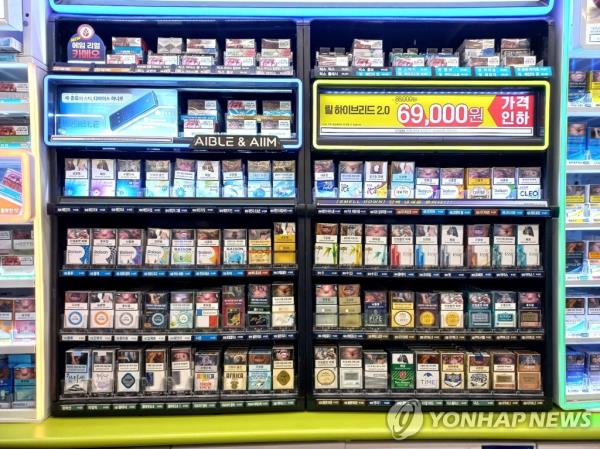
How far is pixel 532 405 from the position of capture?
2670 millimetres

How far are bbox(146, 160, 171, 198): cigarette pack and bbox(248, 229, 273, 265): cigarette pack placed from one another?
62cm

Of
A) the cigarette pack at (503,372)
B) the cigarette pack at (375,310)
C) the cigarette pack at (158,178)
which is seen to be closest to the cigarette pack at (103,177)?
the cigarette pack at (158,178)

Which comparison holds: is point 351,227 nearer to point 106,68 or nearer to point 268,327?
point 268,327

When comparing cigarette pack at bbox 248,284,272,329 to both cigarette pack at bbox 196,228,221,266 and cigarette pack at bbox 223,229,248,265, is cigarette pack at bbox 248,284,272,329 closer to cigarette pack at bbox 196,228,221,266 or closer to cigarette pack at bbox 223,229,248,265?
cigarette pack at bbox 223,229,248,265

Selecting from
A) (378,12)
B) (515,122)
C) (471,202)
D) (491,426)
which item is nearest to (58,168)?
(378,12)

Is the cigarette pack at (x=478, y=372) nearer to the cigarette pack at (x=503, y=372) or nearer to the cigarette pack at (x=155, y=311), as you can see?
the cigarette pack at (x=503, y=372)

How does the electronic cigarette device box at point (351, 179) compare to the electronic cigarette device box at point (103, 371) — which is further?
the electronic cigarette device box at point (351, 179)

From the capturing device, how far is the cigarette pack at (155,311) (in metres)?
2.70

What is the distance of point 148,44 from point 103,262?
60.4 inches

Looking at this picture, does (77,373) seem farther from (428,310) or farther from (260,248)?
(428,310)

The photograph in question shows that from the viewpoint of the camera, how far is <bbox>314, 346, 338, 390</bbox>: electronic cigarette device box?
2709 millimetres

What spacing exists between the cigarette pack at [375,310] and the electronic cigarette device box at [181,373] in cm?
115

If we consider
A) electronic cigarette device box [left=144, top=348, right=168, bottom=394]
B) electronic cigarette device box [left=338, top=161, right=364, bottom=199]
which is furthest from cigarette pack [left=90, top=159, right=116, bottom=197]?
electronic cigarette device box [left=338, top=161, right=364, bottom=199]

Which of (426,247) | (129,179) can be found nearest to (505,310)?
(426,247)
